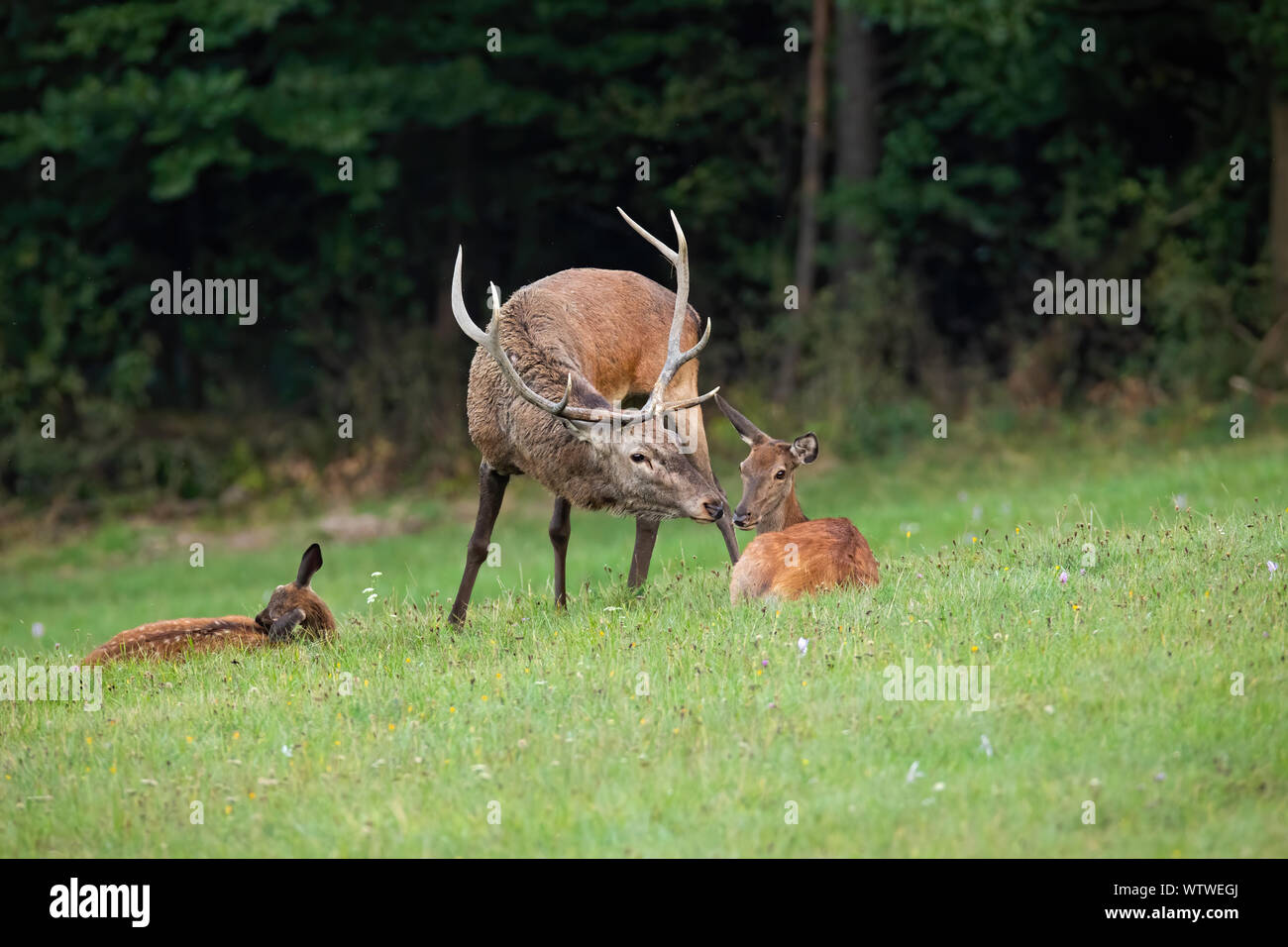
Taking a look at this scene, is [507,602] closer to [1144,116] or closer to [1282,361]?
[1282,361]

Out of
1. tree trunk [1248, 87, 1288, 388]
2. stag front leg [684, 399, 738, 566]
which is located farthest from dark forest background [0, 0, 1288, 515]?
stag front leg [684, 399, 738, 566]

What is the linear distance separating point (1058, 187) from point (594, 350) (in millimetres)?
14138

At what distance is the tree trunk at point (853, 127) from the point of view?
20.7 metres

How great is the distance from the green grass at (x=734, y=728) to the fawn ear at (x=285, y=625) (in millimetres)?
315

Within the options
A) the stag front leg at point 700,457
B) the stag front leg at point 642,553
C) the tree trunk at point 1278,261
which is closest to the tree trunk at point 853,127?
the tree trunk at point 1278,261

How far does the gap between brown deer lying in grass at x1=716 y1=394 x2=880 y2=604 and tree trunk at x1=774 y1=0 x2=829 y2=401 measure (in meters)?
11.3

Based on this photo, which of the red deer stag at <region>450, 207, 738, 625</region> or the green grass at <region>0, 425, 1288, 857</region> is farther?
the red deer stag at <region>450, 207, 738, 625</region>

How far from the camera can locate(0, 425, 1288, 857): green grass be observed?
5246mm

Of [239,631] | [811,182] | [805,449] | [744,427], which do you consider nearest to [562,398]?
[744,427]

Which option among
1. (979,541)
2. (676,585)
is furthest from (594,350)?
(979,541)

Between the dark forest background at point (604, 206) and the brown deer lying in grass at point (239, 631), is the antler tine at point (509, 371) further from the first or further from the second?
the dark forest background at point (604, 206)

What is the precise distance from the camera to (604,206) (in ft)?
77.9

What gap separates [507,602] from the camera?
31.0 ft

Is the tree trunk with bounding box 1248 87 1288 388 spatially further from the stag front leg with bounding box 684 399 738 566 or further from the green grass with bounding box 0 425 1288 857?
the stag front leg with bounding box 684 399 738 566
